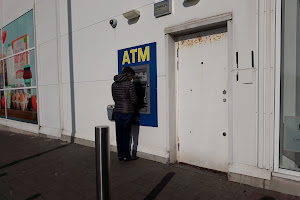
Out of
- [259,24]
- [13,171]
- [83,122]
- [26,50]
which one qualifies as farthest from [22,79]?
[259,24]

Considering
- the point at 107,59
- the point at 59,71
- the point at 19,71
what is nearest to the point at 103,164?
the point at 107,59

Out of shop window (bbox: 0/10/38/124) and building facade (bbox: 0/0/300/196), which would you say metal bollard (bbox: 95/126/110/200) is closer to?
building facade (bbox: 0/0/300/196)

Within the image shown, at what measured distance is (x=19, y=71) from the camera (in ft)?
32.3

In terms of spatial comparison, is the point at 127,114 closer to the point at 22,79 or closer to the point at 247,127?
the point at 247,127

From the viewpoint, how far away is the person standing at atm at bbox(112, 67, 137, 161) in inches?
182

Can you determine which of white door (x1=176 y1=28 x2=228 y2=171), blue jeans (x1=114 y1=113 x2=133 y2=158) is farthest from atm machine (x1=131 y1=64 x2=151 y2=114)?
white door (x1=176 y1=28 x2=228 y2=171)

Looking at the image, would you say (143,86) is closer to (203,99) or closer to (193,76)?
(193,76)

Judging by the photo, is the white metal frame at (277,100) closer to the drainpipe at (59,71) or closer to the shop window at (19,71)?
the drainpipe at (59,71)

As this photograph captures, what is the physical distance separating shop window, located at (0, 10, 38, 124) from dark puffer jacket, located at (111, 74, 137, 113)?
5.24 metres

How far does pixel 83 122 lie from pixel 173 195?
3.96 m

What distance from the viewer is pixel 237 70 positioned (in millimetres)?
3566

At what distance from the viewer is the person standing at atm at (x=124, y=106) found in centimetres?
462

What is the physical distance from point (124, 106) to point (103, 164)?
240 centimetres

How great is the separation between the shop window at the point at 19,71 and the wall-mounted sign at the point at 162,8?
5.82 metres
